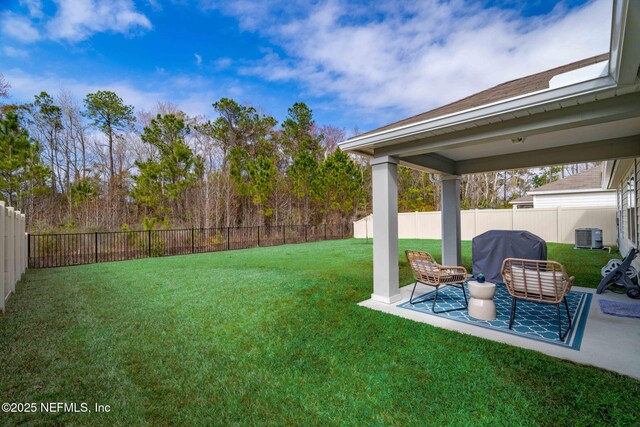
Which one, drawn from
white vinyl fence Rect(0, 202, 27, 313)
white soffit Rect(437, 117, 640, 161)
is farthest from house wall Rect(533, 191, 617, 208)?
white vinyl fence Rect(0, 202, 27, 313)

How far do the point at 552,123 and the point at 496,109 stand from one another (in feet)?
1.74

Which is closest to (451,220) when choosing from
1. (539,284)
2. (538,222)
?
(539,284)

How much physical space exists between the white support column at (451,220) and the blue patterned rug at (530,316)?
5.04 feet

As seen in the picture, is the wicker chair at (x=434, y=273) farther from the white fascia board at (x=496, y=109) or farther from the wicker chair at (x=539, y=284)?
the white fascia board at (x=496, y=109)

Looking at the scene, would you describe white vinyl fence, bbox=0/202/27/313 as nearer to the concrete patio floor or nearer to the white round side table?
the concrete patio floor

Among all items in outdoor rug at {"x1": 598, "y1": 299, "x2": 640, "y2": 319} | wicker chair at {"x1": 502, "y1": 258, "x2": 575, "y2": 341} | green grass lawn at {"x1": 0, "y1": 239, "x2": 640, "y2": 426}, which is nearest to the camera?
green grass lawn at {"x1": 0, "y1": 239, "x2": 640, "y2": 426}

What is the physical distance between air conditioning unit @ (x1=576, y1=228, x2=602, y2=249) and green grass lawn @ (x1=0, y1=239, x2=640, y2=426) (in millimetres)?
11022

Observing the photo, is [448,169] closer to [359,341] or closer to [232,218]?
[359,341]

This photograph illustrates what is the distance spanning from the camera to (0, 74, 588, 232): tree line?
44.3 feet

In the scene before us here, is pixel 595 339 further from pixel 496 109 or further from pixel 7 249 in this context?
pixel 7 249

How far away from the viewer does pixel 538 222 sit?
1303cm

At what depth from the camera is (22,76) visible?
1120 centimetres

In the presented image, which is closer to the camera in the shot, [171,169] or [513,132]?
[513,132]

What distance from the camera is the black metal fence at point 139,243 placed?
9156 mm
